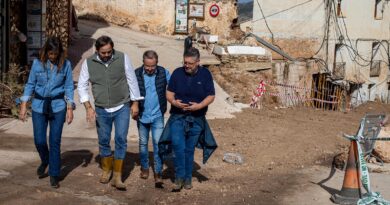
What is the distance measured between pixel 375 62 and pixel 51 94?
28.8 meters

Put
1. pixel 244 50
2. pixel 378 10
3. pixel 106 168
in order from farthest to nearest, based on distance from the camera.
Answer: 1. pixel 378 10
2. pixel 244 50
3. pixel 106 168

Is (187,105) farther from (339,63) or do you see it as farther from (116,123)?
(339,63)

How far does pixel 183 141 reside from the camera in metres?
6.65

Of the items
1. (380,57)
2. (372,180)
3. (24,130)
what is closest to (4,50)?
(24,130)

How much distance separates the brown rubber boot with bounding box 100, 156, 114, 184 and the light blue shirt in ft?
2.06

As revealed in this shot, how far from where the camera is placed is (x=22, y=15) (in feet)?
45.2

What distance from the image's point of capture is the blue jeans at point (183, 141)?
661 centimetres

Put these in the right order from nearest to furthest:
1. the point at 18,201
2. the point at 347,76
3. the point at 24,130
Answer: the point at 18,201, the point at 24,130, the point at 347,76

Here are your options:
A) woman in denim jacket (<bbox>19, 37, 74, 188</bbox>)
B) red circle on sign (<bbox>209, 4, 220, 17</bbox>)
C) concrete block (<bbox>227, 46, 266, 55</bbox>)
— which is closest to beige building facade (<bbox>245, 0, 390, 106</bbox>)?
red circle on sign (<bbox>209, 4, 220, 17</bbox>)

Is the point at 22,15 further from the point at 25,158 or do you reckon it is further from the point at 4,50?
the point at 25,158

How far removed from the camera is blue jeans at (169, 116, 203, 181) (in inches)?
260

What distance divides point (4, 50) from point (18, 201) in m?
6.88

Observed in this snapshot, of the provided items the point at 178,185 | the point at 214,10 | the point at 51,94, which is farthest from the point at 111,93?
the point at 214,10

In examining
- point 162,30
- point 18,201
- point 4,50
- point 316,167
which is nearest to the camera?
point 18,201
